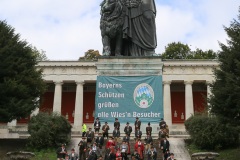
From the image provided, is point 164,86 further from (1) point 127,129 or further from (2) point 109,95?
(1) point 127,129

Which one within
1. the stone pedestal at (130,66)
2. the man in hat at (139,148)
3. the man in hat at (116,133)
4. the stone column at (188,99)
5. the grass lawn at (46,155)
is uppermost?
the stone column at (188,99)

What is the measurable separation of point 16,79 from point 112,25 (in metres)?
10.1

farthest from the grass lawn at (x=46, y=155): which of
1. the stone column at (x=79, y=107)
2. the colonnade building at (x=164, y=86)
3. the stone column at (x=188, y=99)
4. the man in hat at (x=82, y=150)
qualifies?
the stone column at (x=188, y=99)

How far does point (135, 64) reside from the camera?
21703 mm

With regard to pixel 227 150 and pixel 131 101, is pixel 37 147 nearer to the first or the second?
pixel 131 101

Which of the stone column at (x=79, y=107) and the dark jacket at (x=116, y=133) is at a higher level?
the stone column at (x=79, y=107)

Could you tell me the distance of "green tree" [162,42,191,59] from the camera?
219 feet

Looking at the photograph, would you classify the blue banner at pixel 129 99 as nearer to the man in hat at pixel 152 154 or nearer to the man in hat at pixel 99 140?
the man in hat at pixel 99 140

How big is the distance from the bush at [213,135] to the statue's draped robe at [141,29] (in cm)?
655

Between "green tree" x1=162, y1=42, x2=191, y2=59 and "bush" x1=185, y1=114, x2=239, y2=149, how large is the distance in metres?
41.4

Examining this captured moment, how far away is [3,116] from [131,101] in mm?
10998

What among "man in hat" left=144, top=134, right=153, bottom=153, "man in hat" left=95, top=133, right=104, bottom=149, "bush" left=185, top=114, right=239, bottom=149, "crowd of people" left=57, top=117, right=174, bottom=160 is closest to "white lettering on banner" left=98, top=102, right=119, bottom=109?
"crowd of people" left=57, top=117, right=174, bottom=160

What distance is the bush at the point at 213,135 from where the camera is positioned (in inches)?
982

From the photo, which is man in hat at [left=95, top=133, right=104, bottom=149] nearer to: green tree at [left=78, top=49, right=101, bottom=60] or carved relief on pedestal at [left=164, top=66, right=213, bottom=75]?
carved relief on pedestal at [left=164, top=66, right=213, bottom=75]
